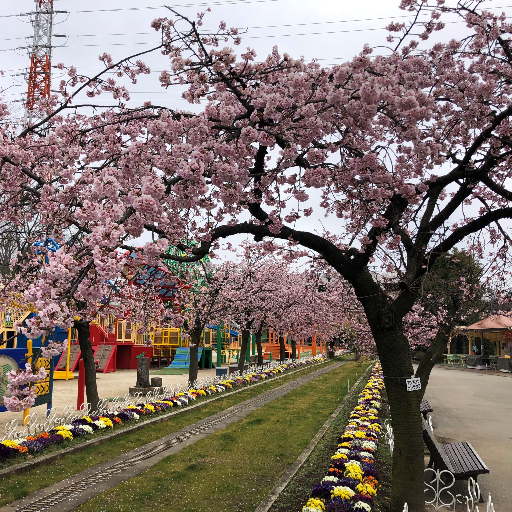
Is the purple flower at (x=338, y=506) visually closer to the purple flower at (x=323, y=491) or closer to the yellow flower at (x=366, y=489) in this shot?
the purple flower at (x=323, y=491)

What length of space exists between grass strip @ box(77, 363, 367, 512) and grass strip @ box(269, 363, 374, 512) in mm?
304

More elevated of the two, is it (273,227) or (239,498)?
(273,227)

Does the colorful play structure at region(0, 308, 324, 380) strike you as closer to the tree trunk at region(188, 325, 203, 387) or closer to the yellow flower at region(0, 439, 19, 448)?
the tree trunk at region(188, 325, 203, 387)

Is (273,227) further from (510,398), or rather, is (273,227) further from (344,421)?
(510,398)

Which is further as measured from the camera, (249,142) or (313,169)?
(313,169)

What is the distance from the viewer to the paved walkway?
25.0 feet

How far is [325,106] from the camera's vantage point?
5.39 meters

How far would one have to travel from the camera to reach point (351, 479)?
6.24m

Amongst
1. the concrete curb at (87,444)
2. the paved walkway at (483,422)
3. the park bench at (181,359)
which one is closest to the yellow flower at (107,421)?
the concrete curb at (87,444)

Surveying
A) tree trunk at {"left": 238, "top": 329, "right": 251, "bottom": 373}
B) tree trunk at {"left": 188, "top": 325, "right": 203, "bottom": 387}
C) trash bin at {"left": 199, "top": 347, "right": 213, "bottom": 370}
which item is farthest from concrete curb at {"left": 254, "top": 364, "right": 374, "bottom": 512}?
trash bin at {"left": 199, "top": 347, "right": 213, "bottom": 370}

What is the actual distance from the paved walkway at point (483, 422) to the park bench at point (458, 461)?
479mm

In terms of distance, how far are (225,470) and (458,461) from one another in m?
3.66

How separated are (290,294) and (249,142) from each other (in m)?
24.0

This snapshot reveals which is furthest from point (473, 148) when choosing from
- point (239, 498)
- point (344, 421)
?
point (344, 421)
